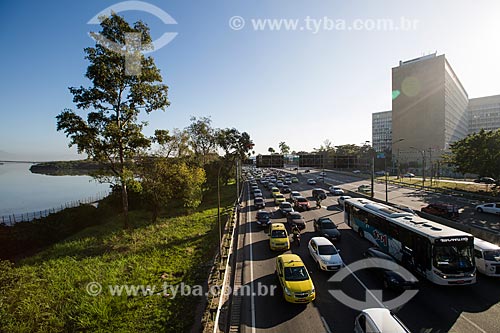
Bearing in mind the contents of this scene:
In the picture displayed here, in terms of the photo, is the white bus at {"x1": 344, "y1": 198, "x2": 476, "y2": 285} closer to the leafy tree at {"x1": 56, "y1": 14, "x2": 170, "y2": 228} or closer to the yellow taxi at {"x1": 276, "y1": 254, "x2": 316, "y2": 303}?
the yellow taxi at {"x1": 276, "y1": 254, "x2": 316, "y2": 303}

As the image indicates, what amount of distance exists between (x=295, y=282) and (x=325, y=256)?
402cm

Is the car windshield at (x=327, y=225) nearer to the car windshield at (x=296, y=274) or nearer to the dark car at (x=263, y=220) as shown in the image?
the dark car at (x=263, y=220)

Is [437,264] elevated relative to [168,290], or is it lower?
elevated

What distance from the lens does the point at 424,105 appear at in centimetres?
10925

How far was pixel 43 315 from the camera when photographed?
11.7 meters

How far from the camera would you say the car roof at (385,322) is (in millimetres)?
8541

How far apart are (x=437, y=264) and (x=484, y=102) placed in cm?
19980

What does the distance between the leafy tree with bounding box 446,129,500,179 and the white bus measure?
90.1 ft

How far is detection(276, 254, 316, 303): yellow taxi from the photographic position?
12.2 meters

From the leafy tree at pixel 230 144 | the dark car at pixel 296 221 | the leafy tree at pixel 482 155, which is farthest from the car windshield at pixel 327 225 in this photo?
the leafy tree at pixel 230 144

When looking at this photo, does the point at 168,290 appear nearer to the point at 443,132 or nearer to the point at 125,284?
the point at 125,284

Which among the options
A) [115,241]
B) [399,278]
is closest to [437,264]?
[399,278]

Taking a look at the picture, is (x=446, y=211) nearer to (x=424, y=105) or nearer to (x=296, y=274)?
(x=296, y=274)

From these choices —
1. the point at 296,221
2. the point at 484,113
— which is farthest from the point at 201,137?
the point at 484,113
